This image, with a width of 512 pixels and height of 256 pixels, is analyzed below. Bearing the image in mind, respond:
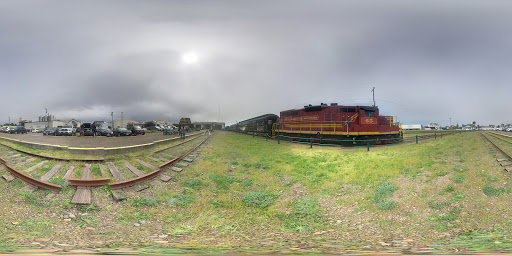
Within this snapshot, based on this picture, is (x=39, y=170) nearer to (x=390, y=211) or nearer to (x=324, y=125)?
(x=390, y=211)

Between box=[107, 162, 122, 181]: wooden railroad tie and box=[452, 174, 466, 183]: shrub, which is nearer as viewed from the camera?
box=[107, 162, 122, 181]: wooden railroad tie

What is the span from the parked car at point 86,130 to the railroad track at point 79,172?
615 cm

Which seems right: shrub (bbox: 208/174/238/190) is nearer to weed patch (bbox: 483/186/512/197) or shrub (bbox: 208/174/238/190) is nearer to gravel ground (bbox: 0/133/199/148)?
gravel ground (bbox: 0/133/199/148)

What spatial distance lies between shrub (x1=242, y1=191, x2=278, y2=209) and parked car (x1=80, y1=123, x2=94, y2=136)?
42.3ft

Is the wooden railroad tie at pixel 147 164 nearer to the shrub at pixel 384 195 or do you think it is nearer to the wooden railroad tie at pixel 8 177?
the wooden railroad tie at pixel 8 177

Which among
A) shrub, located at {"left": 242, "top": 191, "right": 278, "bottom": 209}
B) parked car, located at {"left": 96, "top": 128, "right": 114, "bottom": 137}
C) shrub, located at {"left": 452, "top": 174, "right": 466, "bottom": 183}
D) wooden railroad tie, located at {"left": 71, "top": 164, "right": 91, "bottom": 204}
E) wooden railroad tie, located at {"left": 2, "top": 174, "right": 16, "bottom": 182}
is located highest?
parked car, located at {"left": 96, "top": 128, "right": 114, "bottom": 137}

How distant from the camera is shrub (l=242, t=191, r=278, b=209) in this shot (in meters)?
5.30

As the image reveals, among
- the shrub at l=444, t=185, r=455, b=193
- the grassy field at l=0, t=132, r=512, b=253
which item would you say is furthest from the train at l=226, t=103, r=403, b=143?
the shrub at l=444, t=185, r=455, b=193

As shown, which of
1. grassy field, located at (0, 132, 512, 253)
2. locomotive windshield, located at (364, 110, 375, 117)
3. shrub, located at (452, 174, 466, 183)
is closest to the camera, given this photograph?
grassy field, located at (0, 132, 512, 253)

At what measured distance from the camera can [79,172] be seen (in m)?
5.57

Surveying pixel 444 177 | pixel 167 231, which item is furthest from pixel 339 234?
pixel 444 177

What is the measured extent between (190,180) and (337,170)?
5263mm

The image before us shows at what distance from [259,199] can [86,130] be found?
13639 millimetres

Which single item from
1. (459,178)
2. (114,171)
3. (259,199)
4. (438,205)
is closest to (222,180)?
(259,199)
